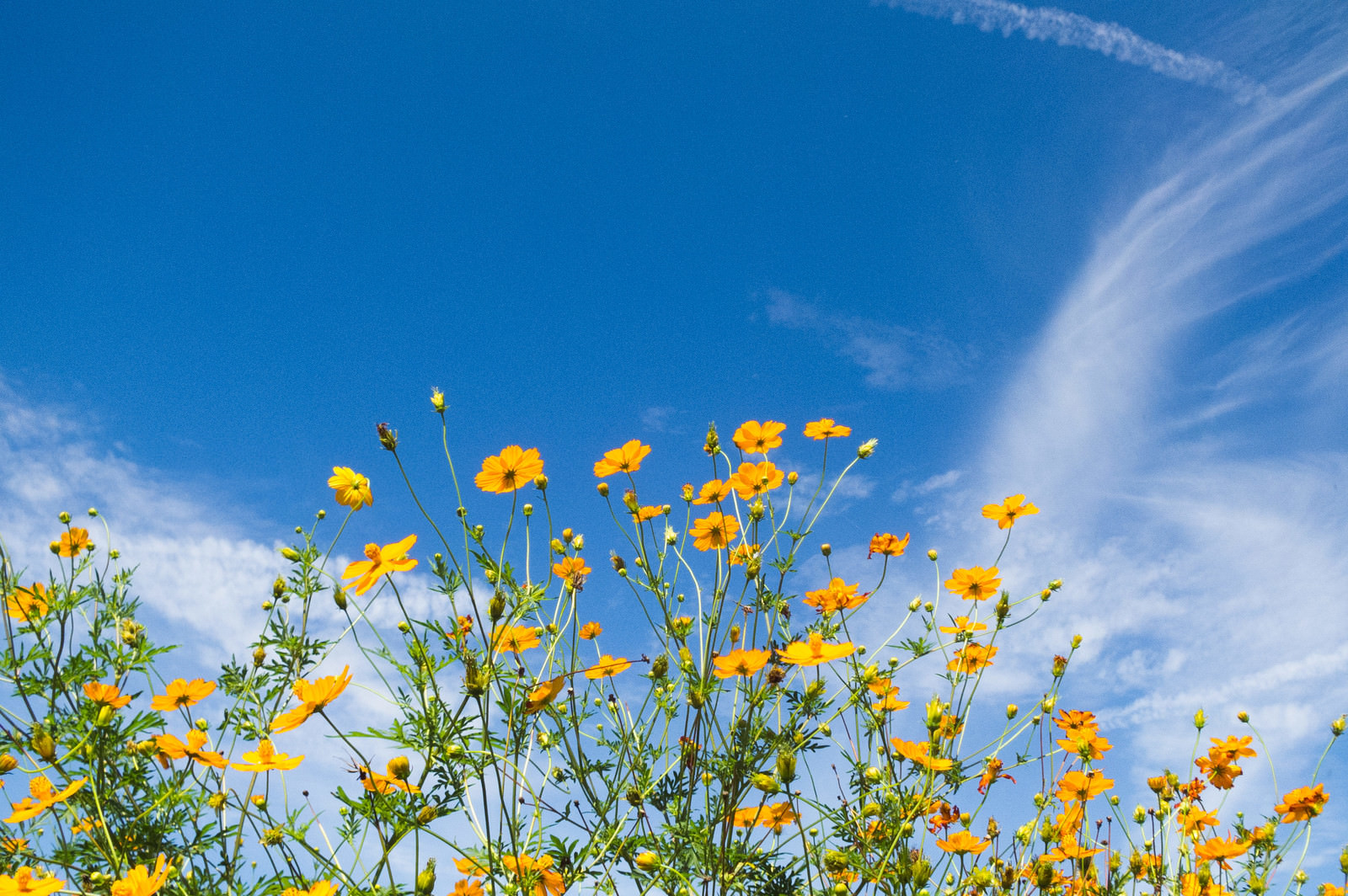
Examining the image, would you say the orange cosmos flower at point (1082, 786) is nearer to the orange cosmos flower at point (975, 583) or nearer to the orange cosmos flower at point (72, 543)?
the orange cosmos flower at point (975, 583)

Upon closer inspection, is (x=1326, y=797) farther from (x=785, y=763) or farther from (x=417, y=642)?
(x=417, y=642)

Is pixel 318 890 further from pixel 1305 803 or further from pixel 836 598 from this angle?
pixel 1305 803

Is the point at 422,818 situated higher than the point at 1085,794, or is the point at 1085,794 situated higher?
the point at 1085,794

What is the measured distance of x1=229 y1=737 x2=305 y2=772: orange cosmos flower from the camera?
2.08 meters

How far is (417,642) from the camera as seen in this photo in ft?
5.98

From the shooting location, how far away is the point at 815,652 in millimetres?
2230

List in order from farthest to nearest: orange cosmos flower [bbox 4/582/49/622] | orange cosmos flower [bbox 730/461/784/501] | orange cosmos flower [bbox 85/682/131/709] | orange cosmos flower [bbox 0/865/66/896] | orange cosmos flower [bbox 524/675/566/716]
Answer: orange cosmos flower [bbox 730/461/784/501], orange cosmos flower [bbox 4/582/49/622], orange cosmos flower [bbox 85/682/131/709], orange cosmos flower [bbox 524/675/566/716], orange cosmos flower [bbox 0/865/66/896]

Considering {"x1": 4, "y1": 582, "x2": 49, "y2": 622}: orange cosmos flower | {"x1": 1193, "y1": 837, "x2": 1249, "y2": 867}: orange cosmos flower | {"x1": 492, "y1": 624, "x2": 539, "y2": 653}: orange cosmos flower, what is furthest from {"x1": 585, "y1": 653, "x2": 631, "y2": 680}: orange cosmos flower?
{"x1": 1193, "y1": 837, "x2": 1249, "y2": 867}: orange cosmos flower

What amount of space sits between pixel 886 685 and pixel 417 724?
165 centimetres

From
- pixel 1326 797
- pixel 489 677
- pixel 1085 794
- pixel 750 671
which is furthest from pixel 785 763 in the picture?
pixel 1326 797

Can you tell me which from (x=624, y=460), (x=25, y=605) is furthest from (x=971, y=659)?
(x=25, y=605)

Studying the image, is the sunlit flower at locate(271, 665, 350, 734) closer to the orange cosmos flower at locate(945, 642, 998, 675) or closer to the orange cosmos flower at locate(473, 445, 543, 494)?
the orange cosmos flower at locate(473, 445, 543, 494)

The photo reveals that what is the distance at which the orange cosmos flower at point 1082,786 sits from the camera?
2.80 meters

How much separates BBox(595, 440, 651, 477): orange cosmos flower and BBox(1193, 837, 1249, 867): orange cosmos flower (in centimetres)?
279
